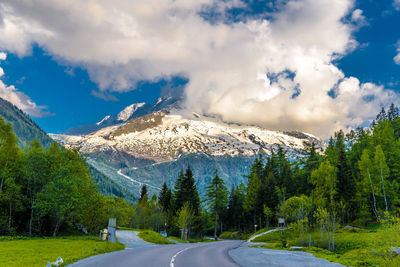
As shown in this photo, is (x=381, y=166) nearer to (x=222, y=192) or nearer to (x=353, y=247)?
(x=353, y=247)

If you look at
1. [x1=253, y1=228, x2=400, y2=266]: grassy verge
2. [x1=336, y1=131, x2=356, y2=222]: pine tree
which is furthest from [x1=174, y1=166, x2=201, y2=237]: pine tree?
[x1=336, y1=131, x2=356, y2=222]: pine tree

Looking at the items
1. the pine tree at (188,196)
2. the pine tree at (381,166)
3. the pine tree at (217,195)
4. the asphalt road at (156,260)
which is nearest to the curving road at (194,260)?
the asphalt road at (156,260)

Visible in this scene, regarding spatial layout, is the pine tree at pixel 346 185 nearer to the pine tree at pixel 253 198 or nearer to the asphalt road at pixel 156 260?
the pine tree at pixel 253 198

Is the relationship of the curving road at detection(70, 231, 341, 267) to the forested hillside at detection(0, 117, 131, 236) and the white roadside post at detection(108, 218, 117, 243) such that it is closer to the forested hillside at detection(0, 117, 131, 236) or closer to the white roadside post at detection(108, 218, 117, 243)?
the white roadside post at detection(108, 218, 117, 243)

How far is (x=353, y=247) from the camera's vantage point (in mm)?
34750

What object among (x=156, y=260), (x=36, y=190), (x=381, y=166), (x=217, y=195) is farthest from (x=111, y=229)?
(x=217, y=195)

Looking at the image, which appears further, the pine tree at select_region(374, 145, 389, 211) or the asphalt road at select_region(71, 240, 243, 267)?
the pine tree at select_region(374, 145, 389, 211)

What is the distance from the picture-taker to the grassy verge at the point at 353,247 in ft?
65.1

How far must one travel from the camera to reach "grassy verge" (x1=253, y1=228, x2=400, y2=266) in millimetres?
19833

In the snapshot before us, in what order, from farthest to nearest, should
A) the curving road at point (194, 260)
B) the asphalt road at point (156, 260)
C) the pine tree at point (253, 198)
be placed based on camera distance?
the pine tree at point (253, 198), the curving road at point (194, 260), the asphalt road at point (156, 260)

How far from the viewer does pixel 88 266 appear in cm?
1662

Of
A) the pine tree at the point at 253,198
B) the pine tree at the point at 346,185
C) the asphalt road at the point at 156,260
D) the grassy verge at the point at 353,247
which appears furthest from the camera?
the pine tree at the point at 253,198

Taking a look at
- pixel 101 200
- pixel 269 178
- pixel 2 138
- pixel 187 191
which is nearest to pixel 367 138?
pixel 269 178

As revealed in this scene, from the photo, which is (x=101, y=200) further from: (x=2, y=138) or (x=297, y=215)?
(x=297, y=215)
